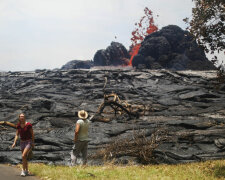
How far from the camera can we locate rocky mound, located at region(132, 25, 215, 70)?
52875mm

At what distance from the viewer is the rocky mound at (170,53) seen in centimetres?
5288

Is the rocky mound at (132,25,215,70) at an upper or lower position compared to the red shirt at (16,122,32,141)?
upper

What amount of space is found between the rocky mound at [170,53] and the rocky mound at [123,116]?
17.7 metres

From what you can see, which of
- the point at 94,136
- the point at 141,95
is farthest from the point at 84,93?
the point at 94,136

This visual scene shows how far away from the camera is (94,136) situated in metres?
15.6

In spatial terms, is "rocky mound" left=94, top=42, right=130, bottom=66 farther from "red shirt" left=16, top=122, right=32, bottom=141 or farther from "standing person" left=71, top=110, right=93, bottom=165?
"red shirt" left=16, top=122, right=32, bottom=141

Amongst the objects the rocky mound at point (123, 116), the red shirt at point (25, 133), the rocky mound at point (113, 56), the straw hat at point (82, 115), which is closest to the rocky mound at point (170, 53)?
the rocky mound at point (113, 56)

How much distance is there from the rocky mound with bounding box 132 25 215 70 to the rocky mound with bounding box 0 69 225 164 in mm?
17659

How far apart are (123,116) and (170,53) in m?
38.1

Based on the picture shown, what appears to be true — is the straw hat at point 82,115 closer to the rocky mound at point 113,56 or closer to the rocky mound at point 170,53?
the rocky mound at point 170,53

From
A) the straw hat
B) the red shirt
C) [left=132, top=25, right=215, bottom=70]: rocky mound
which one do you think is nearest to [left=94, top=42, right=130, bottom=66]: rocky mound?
[left=132, top=25, right=215, bottom=70]: rocky mound

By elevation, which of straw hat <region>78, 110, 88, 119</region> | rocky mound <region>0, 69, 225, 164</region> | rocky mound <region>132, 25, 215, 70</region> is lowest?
rocky mound <region>0, 69, 225, 164</region>

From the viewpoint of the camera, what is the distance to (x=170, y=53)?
55.2 meters

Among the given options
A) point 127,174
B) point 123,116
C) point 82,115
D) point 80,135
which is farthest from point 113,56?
point 127,174
